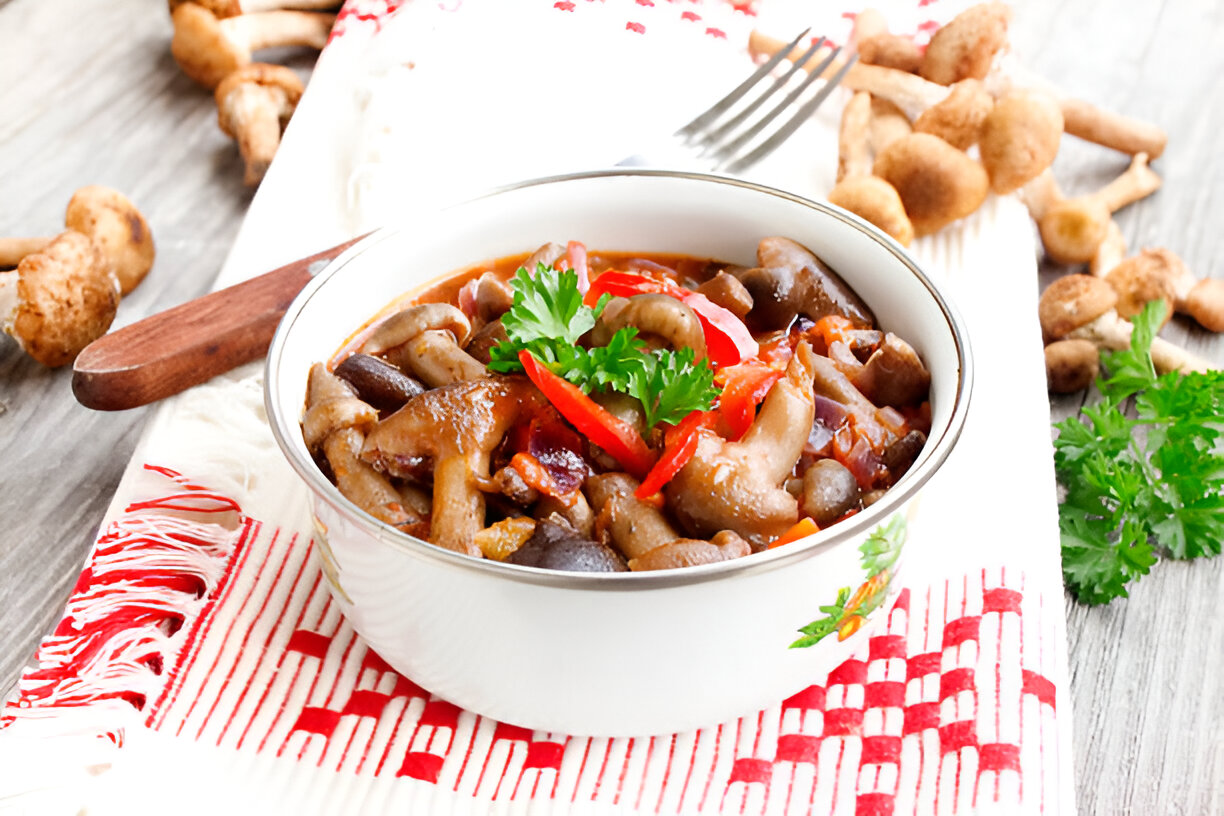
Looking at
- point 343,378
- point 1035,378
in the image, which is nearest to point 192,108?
point 343,378

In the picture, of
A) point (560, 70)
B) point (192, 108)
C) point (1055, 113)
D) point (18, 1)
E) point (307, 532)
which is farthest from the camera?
point (18, 1)

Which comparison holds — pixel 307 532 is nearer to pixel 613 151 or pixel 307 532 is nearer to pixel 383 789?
pixel 383 789

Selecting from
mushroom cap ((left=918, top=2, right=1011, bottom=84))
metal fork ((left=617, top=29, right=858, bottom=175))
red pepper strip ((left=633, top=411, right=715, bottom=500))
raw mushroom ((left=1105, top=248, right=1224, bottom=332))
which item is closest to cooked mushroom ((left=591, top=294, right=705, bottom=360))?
red pepper strip ((left=633, top=411, right=715, bottom=500))

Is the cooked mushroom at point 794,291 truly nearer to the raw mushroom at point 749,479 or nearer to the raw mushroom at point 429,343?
the raw mushroom at point 749,479

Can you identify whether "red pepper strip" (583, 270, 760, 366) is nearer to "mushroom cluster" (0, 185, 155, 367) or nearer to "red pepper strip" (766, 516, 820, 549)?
"red pepper strip" (766, 516, 820, 549)

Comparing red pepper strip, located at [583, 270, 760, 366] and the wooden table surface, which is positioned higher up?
red pepper strip, located at [583, 270, 760, 366]
